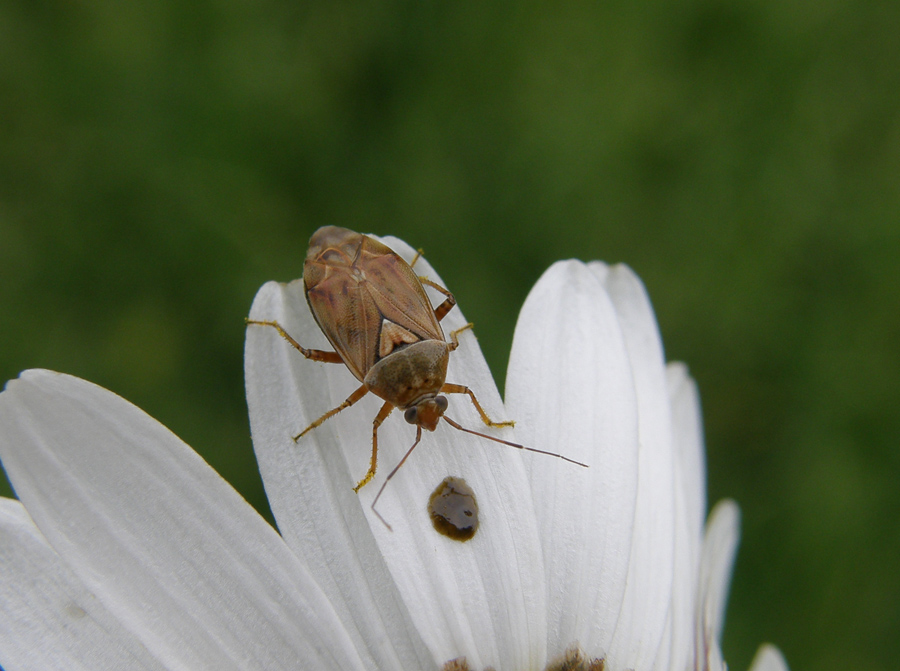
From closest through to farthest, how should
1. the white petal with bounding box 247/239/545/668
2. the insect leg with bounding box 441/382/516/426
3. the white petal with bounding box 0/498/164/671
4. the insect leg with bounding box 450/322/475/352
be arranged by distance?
the white petal with bounding box 0/498/164/671 < the white petal with bounding box 247/239/545/668 < the insect leg with bounding box 441/382/516/426 < the insect leg with bounding box 450/322/475/352

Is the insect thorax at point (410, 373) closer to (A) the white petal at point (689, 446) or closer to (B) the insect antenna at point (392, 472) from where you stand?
(B) the insect antenna at point (392, 472)

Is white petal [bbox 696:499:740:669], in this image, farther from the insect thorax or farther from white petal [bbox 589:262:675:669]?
the insect thorax

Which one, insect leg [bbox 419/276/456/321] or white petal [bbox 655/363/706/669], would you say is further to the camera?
insect leg [bbox 419/276/456/321]

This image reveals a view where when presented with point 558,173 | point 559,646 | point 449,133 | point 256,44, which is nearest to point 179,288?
point 256,44

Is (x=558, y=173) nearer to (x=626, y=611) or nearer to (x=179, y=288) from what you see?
(x=179, y=288)

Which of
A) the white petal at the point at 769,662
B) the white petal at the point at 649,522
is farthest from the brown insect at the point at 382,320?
the white petal at the point at 769,662

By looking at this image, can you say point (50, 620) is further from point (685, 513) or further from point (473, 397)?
point (685, 513)

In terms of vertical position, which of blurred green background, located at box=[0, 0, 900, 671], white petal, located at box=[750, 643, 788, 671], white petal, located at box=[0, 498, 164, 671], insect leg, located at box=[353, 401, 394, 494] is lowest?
white petal, located at box=[750, 643, 788, 671]

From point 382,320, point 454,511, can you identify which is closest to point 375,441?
point 454,511

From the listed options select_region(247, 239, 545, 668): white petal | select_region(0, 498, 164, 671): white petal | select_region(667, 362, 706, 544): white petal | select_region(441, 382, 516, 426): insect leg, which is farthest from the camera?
select_region(667, 362, 706, 544): white petal

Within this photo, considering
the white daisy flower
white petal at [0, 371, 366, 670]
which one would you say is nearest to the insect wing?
the white daisy flower
